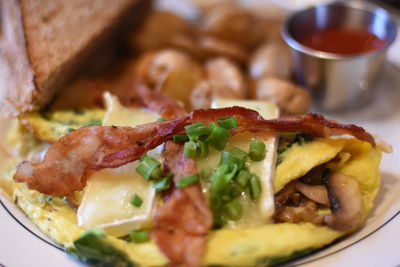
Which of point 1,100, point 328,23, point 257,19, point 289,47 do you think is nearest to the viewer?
point 1,100

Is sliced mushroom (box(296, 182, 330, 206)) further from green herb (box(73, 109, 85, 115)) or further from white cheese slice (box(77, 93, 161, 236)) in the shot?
green herb (box(73, 109, 85, 115))

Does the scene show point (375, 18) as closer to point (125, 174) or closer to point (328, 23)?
point (328, 23)

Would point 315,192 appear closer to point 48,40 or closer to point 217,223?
point 217,223

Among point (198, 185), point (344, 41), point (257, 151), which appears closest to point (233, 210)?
point (198, 185)

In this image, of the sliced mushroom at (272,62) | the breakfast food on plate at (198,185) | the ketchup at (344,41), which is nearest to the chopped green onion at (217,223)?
the breakfast food on plate at (198,185)

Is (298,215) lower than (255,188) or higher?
lower

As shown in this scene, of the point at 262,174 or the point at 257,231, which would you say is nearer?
the point at 257,231

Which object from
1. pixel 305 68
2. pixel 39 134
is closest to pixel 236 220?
pixel 39 134

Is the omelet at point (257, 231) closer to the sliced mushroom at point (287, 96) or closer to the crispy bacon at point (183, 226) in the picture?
the crispy bacon at point (183, 226)
